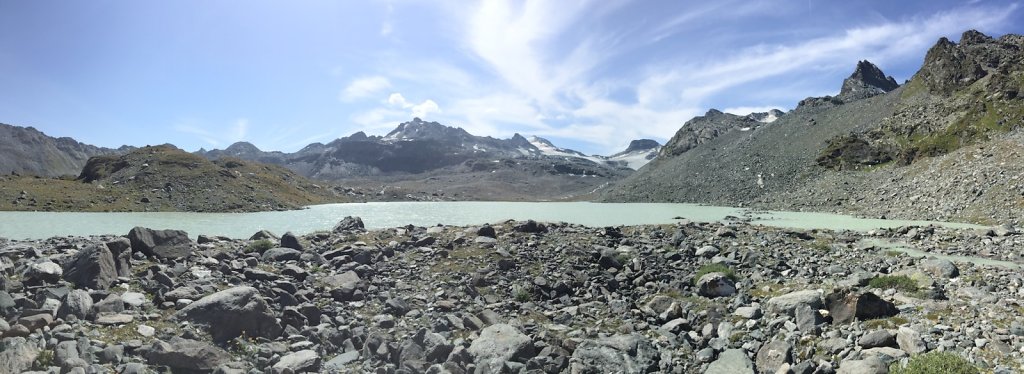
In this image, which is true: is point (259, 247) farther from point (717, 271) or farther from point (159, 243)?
point (717, 271)

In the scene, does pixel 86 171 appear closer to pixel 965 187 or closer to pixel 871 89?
pixel 965 187

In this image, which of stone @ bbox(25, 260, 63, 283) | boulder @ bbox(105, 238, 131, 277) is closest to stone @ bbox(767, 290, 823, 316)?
boulder @ bbox(105, 238, 131, 277)

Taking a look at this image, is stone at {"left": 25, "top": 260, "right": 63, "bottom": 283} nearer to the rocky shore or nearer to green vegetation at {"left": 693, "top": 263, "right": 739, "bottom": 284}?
the rocky shore

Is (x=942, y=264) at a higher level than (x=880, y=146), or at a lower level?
lower

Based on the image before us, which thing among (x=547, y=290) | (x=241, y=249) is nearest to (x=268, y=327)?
(x=547, y=290)

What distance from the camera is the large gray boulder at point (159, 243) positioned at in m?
22.8

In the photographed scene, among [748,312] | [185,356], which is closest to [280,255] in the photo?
[185,356]

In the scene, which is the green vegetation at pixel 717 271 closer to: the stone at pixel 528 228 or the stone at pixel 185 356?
the stone at pixel 528 228

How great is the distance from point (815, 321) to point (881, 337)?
213 cm

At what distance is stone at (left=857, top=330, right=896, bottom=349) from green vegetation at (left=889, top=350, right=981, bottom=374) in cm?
229

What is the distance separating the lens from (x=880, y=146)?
9706 cm

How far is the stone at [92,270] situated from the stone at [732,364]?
21.2 metres

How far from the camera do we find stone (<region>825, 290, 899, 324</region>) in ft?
51.2

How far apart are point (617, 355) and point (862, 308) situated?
26.3ft
